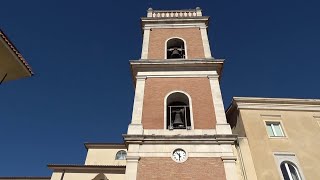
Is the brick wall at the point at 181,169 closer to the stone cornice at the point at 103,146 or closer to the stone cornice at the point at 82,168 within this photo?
the stone cornice at the point at 82,168

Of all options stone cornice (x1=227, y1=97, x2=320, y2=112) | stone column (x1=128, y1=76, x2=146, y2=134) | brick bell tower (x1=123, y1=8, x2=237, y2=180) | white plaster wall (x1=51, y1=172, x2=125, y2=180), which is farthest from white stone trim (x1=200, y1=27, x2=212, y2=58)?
white plaster wall (x1=51, y1=172, x2=125, y2=180)

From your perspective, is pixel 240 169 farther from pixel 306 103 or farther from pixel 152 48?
pixel 152 48

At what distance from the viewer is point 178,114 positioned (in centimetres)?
1395

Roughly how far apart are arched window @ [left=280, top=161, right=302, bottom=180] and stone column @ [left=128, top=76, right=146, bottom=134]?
21.6ft

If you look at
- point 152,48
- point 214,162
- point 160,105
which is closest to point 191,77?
point 160,105

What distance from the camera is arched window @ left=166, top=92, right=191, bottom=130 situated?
1352cm

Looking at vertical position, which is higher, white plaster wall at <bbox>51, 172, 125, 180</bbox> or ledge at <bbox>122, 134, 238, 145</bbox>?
white plaster wall at <bbox>51, 172, 125, 180</bbox>

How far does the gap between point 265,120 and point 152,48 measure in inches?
317

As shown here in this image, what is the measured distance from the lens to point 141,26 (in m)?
20.7

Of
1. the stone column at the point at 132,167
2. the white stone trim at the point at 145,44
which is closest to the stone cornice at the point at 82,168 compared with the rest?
the white stone trim at the point at 145,44

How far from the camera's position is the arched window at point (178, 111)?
1352cm

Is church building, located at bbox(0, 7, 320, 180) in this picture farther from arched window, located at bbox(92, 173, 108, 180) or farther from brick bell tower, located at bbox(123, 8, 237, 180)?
arched window, located at bbox(92, 173, 108, 180)

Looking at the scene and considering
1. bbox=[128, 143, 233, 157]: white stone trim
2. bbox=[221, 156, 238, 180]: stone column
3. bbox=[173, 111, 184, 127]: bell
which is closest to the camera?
bbox=[221, 156, 238, 180]: stone column

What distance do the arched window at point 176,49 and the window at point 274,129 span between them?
6.42 metres
